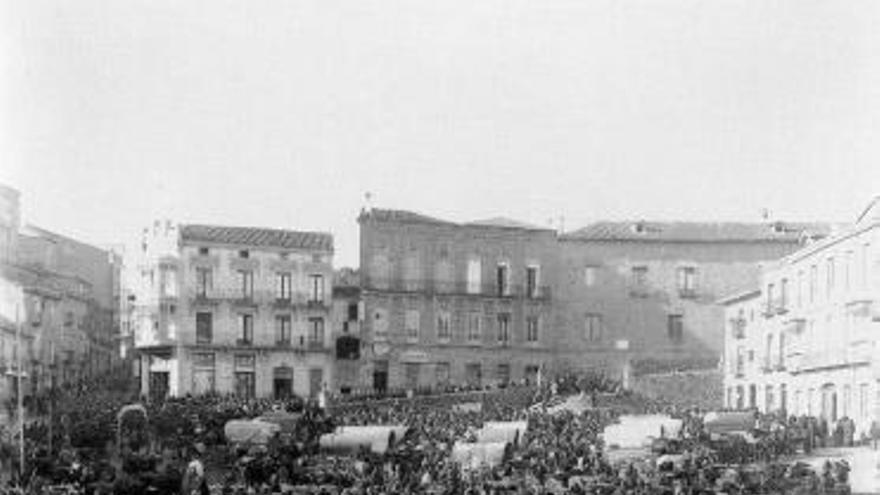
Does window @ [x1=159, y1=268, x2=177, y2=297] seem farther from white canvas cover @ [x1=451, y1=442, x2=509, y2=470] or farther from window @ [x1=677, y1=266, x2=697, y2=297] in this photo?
window @ [x1=677, y1=266, x2=697, y2=297]

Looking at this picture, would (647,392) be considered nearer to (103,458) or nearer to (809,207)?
(809,207)

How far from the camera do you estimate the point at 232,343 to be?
16.0m

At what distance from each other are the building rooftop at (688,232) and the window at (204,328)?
520cm

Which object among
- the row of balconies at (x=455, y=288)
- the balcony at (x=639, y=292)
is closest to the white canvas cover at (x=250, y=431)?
the row of balconies at (x=455, y=288)

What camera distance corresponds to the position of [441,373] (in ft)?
→ 62.1

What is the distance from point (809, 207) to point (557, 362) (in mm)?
9300

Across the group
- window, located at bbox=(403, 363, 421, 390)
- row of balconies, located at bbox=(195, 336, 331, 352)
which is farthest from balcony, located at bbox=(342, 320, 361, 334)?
window, located at bbox=(403, 363, 421, 390)

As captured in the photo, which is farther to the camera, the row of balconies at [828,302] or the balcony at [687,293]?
the balcony at [687,293]

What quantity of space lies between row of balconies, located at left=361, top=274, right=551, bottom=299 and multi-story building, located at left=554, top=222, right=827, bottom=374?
40 cm

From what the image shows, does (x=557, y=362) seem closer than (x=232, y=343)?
No

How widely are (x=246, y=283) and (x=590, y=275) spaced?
19.3 ft

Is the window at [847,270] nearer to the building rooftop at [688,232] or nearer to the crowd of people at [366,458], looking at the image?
the crowd of people at [366,458]

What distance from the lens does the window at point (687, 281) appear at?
1890cm

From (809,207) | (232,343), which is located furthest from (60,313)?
(809,207)
